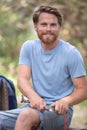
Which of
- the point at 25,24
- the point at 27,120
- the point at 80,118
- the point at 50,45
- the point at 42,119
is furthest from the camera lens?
the point at 25,24

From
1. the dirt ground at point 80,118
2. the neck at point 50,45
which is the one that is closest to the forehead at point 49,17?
the neck at point 50,45

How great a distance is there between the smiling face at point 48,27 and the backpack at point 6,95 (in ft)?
1.55

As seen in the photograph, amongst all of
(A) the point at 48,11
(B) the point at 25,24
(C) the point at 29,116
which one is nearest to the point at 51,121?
(C) the point at 29,116

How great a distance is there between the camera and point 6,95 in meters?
4.50

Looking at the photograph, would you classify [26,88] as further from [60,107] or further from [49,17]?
[49,17]

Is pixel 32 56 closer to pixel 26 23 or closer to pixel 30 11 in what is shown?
pixel 30 11

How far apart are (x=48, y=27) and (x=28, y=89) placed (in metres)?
0.50

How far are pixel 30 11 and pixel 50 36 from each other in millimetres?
4600

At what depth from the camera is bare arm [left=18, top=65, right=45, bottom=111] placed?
13.6 ft

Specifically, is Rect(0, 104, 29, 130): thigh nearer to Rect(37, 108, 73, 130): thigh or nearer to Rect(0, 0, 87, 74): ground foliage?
Rect(37, 108, 73, 130): thigh

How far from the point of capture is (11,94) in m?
4.58

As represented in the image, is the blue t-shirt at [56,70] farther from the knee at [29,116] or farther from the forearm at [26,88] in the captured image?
the knee at [29,116]

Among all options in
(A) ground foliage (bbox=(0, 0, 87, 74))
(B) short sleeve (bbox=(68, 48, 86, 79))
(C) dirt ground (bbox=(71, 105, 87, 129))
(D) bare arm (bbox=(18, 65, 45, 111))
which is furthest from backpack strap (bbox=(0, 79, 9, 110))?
(A) ground foliage (bbox=(0, 0, 87, 74))

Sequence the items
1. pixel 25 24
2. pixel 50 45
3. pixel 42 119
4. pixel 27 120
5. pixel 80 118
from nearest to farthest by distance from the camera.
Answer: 1. pixel 27 120
2. pixel 42 119
3. pixel 50 45
4. pixel 80 118
5. pixel 25 24
